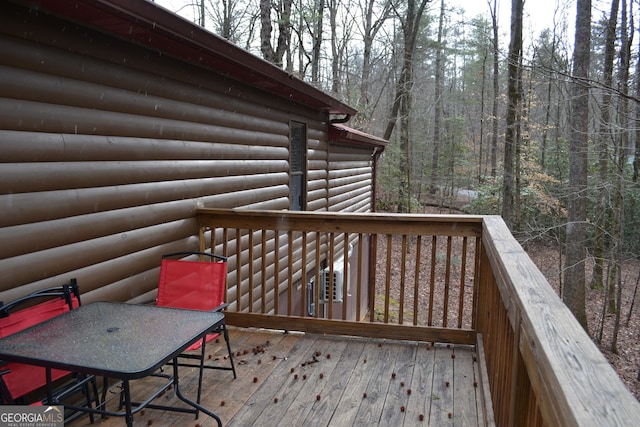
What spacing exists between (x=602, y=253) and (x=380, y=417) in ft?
40.0

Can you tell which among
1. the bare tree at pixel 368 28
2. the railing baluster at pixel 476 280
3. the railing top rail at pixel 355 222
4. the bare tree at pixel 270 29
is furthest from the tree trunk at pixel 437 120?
the railing top rail at pixel 355 222

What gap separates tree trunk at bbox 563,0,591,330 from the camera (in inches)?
330

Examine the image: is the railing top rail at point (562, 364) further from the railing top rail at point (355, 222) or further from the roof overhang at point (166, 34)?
the roof overhang at point (166, 34)

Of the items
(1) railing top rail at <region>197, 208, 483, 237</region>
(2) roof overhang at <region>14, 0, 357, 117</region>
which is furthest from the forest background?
(2) roof overhang at <region>14, 0, 357, 117</region>

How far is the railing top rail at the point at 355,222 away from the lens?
340 centimetres

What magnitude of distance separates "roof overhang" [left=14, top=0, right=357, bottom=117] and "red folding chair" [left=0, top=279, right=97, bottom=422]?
4.97 ft

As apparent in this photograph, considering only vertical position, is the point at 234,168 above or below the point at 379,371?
above

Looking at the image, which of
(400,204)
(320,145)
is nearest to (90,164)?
(320,145)

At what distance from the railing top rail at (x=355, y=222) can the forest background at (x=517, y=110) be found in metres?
3.66

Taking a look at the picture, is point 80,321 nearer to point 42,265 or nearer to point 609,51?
point 42,265

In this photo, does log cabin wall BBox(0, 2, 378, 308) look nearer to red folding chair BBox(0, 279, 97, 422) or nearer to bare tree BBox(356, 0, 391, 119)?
red folding chair BBox(0, 279, 97, 422)

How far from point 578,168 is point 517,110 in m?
3.54

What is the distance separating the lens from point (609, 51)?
967 cm

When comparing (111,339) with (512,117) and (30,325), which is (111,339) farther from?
(512,117)
